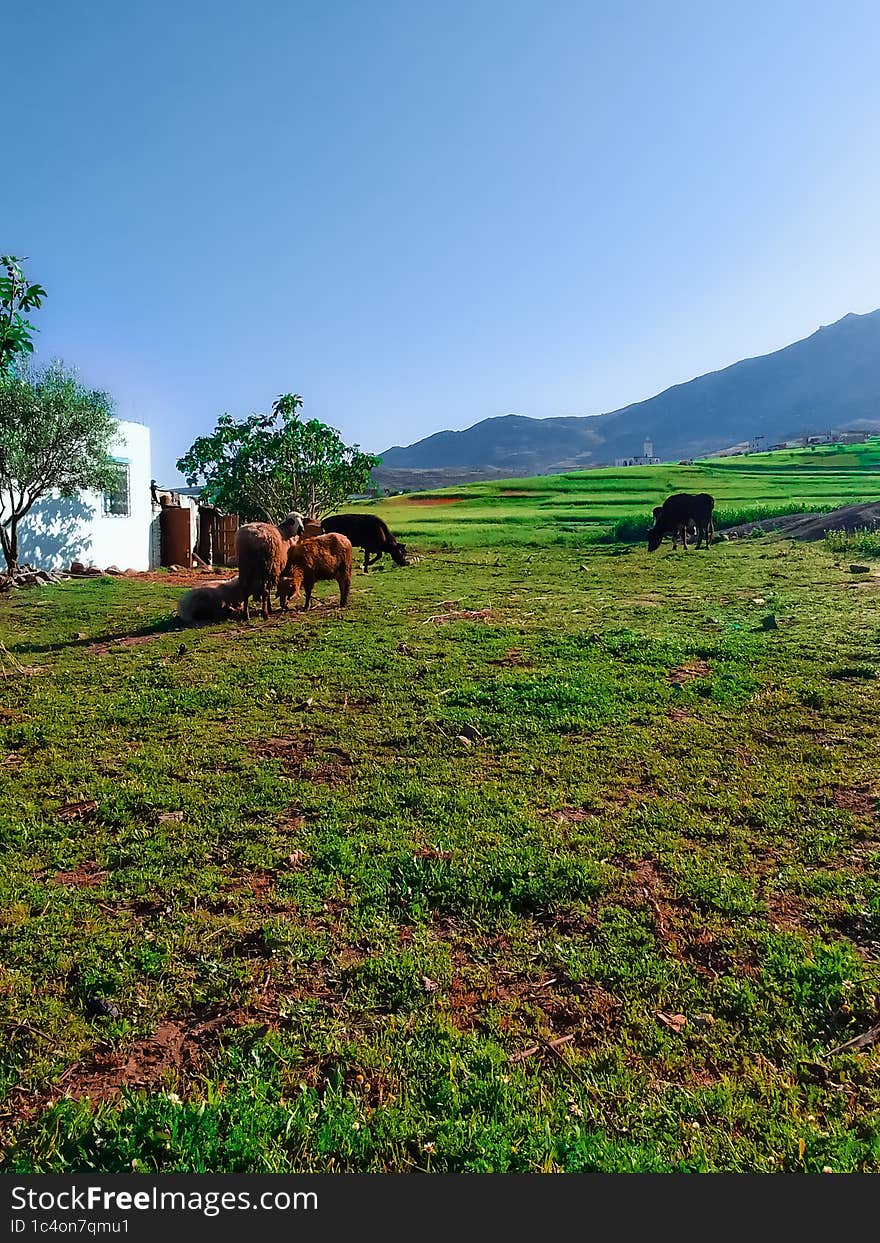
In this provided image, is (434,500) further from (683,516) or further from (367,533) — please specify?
(367,533)

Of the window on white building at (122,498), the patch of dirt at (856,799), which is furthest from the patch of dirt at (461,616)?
the window on white building at (122,498)

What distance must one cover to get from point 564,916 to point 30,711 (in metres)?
6.17

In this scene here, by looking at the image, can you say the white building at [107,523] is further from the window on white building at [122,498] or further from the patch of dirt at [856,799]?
the patch of dirt at [856,799]

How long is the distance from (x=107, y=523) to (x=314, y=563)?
44.0ft

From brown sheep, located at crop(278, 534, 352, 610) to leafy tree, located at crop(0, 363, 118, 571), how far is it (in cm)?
1073

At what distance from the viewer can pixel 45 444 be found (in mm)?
18609

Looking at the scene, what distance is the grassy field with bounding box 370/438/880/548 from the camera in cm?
3119

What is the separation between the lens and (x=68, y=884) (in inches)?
159

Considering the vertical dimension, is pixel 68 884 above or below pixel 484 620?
below

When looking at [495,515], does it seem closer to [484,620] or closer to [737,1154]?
[484,620]

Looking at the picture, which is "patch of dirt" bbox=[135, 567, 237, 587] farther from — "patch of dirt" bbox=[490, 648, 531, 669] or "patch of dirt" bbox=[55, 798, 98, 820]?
"patch of dirt" bbox=[55, 798, 98, 820]

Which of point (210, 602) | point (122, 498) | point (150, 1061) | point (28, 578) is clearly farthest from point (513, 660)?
point (122, 498)

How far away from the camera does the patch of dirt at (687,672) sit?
25.4ft

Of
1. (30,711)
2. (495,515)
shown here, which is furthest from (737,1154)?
(495,515)
